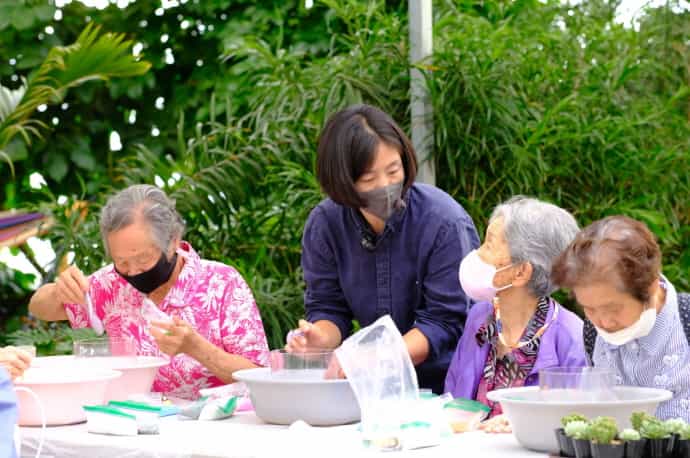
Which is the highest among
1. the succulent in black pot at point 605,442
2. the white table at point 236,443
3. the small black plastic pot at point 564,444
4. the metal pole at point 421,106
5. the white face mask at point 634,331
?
the metal pole at point 421,106

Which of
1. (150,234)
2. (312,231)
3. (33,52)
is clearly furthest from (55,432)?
(33,52)

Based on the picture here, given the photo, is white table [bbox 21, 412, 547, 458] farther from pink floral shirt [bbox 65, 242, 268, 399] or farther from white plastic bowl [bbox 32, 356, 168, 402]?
pink floral shirt [bbox 65, 242, 268, 399]

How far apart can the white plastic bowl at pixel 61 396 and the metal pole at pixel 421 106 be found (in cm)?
212

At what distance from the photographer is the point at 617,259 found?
2.41m

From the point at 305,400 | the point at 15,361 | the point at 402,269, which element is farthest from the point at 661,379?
the point at 15,361

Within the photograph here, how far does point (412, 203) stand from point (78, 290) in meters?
1.03

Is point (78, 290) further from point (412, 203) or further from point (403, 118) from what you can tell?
point (403, 118)

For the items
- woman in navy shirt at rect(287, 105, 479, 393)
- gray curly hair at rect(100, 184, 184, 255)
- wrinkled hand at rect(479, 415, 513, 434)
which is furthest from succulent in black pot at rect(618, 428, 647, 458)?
gray curly hair at rect(100, 184, 184, 255)

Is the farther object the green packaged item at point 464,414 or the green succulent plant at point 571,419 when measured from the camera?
the green packaged item at point 464,414

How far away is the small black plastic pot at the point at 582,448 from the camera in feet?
6.85

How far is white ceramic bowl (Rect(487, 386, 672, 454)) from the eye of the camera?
2.30 metres

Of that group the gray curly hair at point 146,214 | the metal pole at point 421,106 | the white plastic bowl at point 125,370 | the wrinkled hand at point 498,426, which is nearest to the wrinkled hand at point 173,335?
Answer: the white plastic bowl at point 125,370

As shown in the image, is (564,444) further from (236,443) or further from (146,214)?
(146,214)

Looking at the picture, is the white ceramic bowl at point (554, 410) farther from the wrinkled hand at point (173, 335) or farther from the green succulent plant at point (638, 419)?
the wrinkled hand at point (173, 335)
